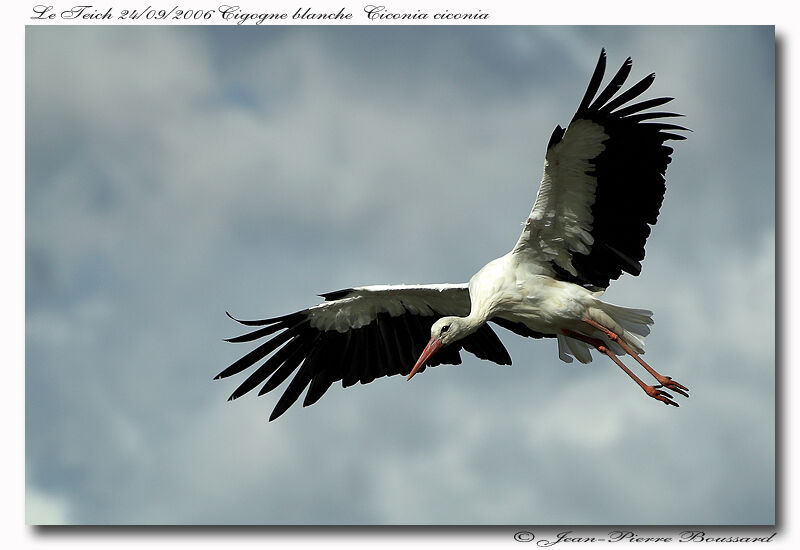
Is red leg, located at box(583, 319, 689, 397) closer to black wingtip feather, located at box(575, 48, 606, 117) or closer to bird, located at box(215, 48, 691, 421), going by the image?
bird, located at box(215, 48, 691, 421)

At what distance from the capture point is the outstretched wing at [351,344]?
7.88m

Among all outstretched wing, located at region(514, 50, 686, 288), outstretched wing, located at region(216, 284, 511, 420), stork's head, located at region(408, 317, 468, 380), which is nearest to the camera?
outstretched wing, located at region(514, 50, 686, 288)

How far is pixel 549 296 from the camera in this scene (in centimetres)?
703

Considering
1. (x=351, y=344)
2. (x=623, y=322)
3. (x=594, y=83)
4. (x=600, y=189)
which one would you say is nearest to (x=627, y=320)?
(x=623, y=322)

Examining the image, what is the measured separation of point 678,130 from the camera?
6.61 m

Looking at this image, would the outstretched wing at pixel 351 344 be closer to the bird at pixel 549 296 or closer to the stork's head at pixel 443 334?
the bird at pixel 549 296

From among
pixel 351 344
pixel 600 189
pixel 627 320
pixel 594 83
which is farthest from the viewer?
pixel 351 344

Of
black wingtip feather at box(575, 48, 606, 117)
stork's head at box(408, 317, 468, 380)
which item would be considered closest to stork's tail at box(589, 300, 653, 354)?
stork's head at box(408, 317, 468, 380)

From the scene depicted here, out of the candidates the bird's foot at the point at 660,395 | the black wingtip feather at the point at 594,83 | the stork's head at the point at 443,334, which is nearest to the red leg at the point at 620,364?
the bird's foot at the point at 660,395

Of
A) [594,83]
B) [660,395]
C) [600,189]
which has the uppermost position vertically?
[594,83]

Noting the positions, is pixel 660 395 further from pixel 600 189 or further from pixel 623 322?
pixel 600 189

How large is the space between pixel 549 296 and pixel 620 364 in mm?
673

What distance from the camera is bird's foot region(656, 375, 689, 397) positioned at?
Answer: 6934 millimetres
